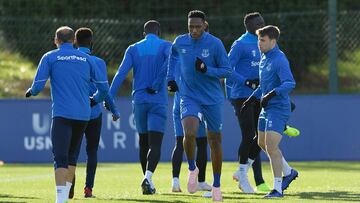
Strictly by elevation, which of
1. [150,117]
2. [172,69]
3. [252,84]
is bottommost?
[150,117]

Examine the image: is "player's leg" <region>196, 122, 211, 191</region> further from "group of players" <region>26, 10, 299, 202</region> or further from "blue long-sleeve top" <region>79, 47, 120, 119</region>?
"blue long-sleeve top" <region>79, 47, 120, 119</region>

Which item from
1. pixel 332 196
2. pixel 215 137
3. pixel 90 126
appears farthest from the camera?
pixel 90 126

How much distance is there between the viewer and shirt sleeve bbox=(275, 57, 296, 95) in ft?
42.6

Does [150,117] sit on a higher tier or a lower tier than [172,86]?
lower

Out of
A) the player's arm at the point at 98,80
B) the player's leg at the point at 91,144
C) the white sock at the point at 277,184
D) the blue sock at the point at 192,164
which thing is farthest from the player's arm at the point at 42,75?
the white sock at the point at 277,184

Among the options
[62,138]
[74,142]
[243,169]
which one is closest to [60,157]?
[62,138]

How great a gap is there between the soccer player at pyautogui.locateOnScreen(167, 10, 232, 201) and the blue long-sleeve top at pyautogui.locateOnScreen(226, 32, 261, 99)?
1.48 m

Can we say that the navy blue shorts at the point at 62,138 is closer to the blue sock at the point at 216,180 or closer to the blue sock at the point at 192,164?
the blue sock at the point at 216,180

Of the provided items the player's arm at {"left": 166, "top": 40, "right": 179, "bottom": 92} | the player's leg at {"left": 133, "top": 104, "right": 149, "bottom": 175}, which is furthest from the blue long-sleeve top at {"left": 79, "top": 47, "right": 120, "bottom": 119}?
the player's leg at {"left": 133, "top": 104, "right": 149, "bottom": 175}

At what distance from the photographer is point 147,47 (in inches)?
575

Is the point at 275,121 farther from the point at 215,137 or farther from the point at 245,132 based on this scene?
the point at 245,132

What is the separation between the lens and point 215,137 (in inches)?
510

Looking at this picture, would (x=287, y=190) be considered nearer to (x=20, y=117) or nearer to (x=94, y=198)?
(x=94, y=198)

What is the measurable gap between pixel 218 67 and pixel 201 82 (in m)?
0.26
